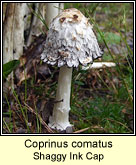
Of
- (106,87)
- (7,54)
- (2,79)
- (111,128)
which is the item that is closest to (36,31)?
(7,54)

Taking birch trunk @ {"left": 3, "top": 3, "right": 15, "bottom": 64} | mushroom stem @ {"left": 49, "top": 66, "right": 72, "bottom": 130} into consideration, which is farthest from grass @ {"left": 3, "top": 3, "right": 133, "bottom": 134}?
birch trunk @ {"left": 3, "top": 3, "right": 15, "bottom": 64}

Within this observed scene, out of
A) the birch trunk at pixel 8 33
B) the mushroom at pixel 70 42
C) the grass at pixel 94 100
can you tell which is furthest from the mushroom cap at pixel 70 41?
the birch trunk at pixel 8 33

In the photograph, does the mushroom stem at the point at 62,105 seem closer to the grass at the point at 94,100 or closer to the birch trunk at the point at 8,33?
the grass at the point at 94,100

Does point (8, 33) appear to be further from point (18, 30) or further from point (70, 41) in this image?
point (70, 41)

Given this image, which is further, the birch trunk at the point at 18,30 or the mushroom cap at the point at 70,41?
the birch trunk at the point at 18,30

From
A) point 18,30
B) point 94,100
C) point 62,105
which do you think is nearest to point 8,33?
point 18,30

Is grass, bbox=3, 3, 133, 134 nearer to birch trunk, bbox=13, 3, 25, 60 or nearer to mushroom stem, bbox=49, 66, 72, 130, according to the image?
mushroom stem, bbox=49, 66, 72, 130
